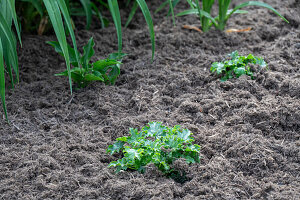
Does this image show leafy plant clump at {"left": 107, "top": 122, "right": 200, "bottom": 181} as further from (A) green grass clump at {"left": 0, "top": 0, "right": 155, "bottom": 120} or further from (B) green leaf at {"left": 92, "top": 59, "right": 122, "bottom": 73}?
(B) green leaf at {"left": 92, "top": 59, "right": 122, "bottom": 73}

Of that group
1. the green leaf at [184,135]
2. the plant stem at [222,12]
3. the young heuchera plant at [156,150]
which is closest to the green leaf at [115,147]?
the young heuchera plant at [156,150]

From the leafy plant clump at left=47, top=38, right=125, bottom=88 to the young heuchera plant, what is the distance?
1.92 feet

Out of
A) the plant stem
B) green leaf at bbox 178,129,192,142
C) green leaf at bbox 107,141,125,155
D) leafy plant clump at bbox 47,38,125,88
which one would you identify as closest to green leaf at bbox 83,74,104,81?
leafy plant clump at bbox 47,38,125,88

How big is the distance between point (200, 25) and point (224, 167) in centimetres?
151

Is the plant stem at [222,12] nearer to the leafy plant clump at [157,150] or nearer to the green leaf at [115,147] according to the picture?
the leafy plant clump at [157,150]

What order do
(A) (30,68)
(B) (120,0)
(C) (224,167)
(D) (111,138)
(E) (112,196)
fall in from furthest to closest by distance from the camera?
(B) (120,0) < (A) (30,68) < (D) (111,138) < (C) (224,167) < (E) (112,196)

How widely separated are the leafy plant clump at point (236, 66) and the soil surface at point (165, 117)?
0.05 meters

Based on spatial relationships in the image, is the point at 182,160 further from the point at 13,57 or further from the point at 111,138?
the point at 13,57

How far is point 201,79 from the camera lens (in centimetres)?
225

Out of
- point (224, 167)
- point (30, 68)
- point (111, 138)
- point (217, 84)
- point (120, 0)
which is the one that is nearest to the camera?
point (224, 167)

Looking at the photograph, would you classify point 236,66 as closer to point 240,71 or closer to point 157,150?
point 240,71

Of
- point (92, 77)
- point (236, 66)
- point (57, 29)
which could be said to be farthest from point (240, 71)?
point (57, 29)

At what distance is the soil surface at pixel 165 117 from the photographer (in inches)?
61.0

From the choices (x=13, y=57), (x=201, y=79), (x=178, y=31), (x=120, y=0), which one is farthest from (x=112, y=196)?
(x=120, y=0)
